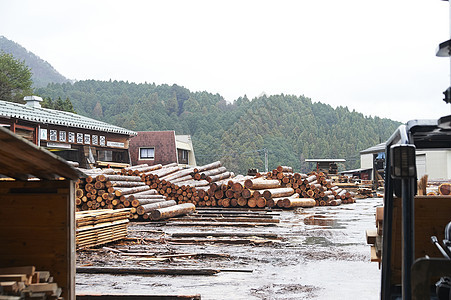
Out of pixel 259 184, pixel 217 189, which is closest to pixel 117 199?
pixel 217 189

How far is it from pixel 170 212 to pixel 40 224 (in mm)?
15388

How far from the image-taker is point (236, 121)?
4488 inches

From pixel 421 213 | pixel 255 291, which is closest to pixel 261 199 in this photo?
pixel 255 291

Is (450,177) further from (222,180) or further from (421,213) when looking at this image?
(421,213)

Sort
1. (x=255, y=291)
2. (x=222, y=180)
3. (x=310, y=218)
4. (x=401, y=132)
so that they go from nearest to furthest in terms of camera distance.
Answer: (x=401, y=132) → (x=255, y=291) → (x=310, y=218) → (x=222, y=180)

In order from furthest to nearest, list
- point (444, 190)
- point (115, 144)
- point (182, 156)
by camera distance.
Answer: point (182, 156) → point (115, 144) → point (444, 190)

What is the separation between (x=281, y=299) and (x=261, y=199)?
1714cm

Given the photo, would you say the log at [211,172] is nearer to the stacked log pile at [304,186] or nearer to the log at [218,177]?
the log at [218,177]

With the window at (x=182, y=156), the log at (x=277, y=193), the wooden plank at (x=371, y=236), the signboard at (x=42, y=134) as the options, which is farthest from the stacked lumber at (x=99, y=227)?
the window at (x=182, y=156)

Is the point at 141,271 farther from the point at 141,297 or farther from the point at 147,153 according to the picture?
the point at 147,153

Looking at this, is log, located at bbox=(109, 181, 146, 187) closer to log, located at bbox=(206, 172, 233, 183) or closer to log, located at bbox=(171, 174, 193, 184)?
log, located at bbox=(171, 174, 193, 184)

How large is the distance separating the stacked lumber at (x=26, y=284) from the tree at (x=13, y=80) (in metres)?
54.9

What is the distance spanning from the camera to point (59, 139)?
32594mm

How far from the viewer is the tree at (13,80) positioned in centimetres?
5597
